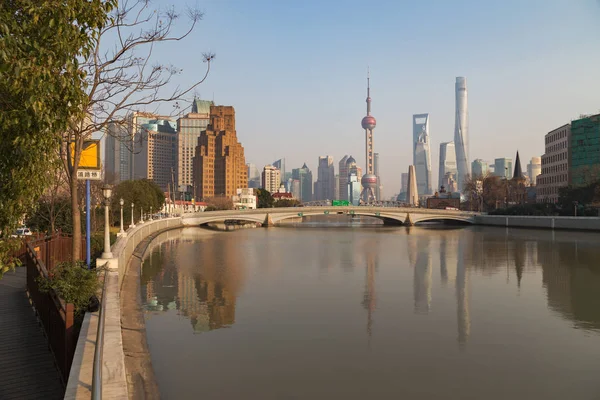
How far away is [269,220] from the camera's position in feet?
334

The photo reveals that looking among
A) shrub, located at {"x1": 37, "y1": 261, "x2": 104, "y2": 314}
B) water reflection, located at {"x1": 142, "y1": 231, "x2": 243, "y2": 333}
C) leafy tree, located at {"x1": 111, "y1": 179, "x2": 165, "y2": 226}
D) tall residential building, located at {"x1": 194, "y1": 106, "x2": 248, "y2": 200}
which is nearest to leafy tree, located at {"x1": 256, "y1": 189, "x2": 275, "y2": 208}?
tall residential building, located at {"x1": 194, "y1": 106, "x2": 248, "y2": 200}

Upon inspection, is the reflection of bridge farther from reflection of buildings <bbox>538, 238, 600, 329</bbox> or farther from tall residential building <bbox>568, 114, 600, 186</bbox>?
reflection of buildings <bbox>538, 238, 600, 329</bbox>

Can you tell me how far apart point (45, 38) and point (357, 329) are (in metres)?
13.6

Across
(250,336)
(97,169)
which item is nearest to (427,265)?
(250,336)

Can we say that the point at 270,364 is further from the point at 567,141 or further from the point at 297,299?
the point at 567,141

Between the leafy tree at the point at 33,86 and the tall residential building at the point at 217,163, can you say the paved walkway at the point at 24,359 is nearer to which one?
the leafy tree at the point at 33,86

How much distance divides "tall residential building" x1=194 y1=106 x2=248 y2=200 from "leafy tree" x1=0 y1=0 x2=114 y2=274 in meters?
175

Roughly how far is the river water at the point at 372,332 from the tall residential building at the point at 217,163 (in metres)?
153

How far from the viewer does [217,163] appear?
7421 inches

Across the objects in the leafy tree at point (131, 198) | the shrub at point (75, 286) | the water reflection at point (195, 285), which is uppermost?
the leafy tree at point (131, 198)

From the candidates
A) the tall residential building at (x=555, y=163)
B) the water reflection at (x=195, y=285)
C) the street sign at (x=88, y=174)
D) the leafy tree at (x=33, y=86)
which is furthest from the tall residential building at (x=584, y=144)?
the leafy tree at (x=33, y=86)

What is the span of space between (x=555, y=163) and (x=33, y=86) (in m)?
119

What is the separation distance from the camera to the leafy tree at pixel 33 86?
19.1 feet

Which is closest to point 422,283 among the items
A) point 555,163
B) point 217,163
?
point 555,163
